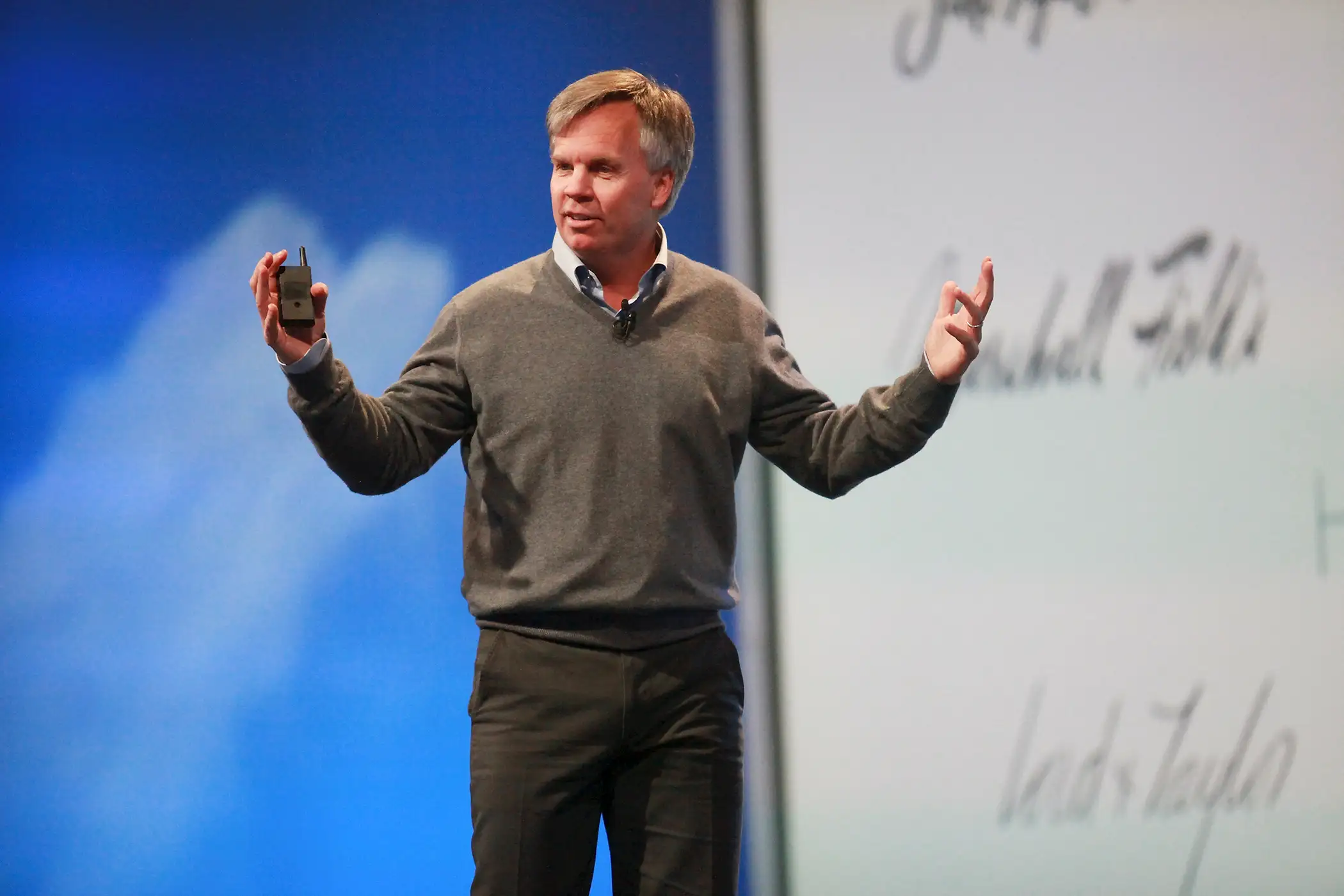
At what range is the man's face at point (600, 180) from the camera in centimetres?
197

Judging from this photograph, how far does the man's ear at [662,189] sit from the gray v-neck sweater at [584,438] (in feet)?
0.36

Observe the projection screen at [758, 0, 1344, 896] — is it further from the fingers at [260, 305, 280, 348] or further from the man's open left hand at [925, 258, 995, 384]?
the fingers at [260, 305, 280, 348]

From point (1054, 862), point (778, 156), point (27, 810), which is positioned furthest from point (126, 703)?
point (1054, 862)

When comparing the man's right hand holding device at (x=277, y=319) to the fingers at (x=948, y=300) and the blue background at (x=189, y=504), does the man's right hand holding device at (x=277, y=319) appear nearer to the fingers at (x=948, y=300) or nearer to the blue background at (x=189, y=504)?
the fingers at (x=948, y=300)

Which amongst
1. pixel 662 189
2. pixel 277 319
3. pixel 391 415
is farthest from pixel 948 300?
pixel 277 319

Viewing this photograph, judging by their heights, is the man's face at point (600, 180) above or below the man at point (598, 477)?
above

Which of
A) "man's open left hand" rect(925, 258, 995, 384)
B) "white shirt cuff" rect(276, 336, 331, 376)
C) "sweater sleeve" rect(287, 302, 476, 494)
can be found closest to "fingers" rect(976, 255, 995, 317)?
"man's open left hand" rect(925, 258, 995, 384)

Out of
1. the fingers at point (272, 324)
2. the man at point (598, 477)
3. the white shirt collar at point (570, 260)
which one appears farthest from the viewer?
the white shirt collar at point (570, 260)

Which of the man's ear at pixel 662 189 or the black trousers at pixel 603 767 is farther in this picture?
the man's ear at pixel 662 189

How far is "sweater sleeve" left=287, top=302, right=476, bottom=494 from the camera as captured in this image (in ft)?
5.90

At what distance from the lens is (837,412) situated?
6.76 ft

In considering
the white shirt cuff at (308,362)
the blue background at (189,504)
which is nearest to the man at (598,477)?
the white shirt cuff at (308,362)

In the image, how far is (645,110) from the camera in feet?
6.62
